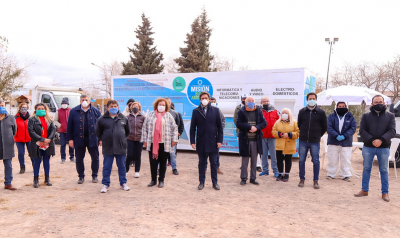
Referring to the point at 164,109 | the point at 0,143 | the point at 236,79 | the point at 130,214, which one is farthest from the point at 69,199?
the point at 236,79

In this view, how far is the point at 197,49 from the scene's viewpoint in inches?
1262

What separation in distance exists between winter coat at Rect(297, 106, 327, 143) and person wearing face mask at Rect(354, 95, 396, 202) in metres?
0.82

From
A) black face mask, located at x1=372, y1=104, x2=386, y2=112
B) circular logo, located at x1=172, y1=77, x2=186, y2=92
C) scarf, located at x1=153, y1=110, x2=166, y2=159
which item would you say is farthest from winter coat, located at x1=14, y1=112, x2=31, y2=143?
black face mask, located at x1=372, y1=104, x2=386, y2=112

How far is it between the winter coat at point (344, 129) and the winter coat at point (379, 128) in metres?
1.04

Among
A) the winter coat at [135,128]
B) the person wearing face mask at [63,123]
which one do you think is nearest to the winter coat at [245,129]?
the winter coat at [135,128]

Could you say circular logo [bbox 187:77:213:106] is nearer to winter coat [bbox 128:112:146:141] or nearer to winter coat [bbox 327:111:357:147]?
winter coat [bbox 128:112:146:141]

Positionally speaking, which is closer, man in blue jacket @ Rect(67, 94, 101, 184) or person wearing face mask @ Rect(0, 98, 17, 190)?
person wearing face mask @ Rect(0, 98, 17, 190)

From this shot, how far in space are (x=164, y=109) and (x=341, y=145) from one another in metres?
3.97

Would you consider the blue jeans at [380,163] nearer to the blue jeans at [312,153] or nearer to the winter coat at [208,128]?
the blue jeans at [312,153]

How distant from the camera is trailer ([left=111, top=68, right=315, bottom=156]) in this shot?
903cm

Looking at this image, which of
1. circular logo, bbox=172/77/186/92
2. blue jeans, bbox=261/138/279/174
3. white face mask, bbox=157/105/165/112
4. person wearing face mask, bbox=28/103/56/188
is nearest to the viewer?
person wearing face mask, bbox=28/103/56/188

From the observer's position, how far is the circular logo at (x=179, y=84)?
34.9 feet

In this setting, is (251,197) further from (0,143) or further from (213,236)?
(0,143)

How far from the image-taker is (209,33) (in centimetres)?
3347
